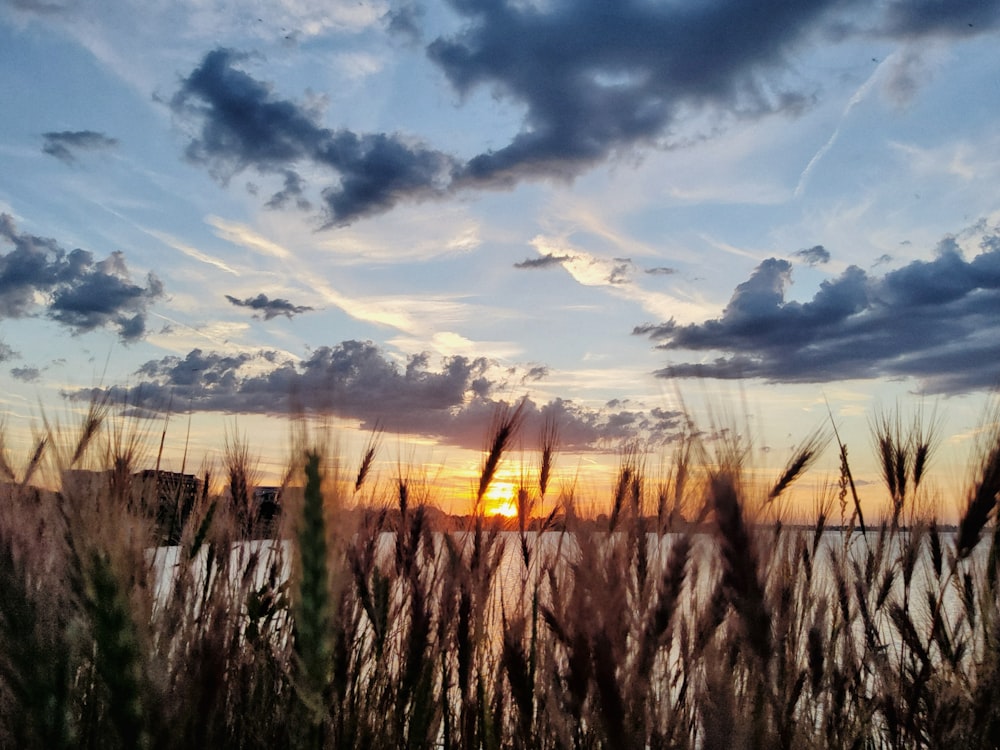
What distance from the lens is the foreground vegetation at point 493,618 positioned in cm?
177

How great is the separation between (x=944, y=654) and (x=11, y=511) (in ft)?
11.9

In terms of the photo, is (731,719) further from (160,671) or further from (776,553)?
(776,553)

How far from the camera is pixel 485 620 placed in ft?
10.0

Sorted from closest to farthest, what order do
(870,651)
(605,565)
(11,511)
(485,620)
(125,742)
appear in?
(125,742) < (605,565) < (11,511) < (485,620) < (870,651)

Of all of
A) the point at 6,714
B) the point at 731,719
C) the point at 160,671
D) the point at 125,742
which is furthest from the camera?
the point at 6,714

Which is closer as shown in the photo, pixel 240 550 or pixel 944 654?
pixel 944 654

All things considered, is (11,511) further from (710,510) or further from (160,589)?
(710,510)

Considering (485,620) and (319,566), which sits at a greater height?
(319,566)

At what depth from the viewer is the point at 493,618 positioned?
3232 mm

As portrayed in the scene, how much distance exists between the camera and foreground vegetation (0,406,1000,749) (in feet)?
5.82

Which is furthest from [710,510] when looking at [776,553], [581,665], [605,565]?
[776,553]

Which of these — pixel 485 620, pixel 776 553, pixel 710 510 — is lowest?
pixel 485 620

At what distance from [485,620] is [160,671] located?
1479mm

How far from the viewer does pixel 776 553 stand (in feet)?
9.25
